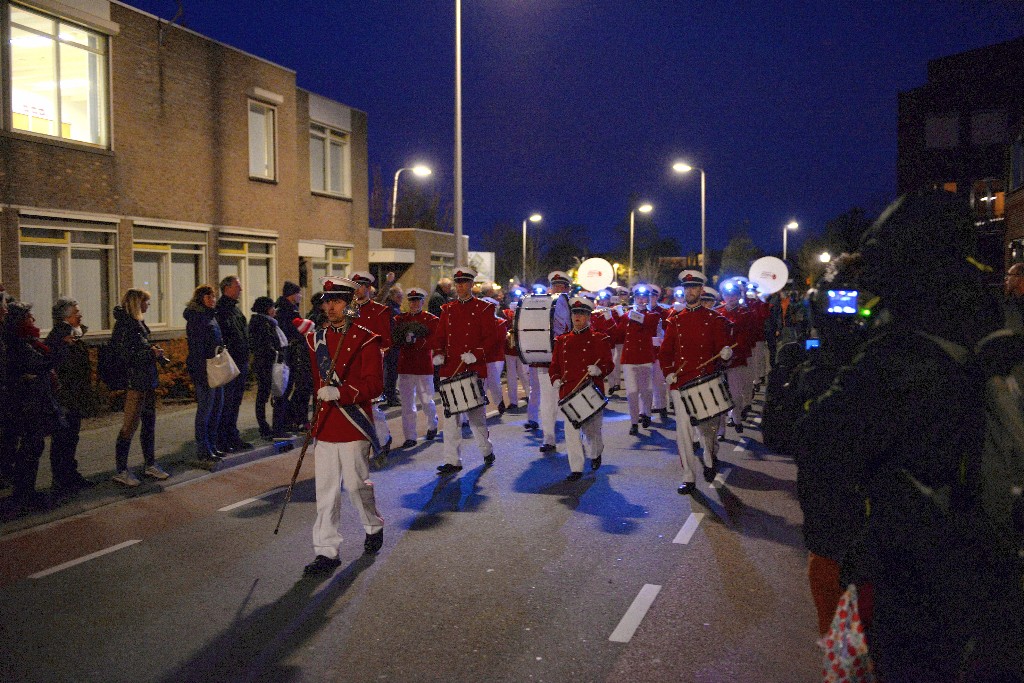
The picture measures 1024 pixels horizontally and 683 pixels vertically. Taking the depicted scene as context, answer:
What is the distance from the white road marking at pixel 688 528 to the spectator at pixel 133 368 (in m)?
5.44

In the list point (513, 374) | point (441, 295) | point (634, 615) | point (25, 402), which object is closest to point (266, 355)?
point (25, 402)

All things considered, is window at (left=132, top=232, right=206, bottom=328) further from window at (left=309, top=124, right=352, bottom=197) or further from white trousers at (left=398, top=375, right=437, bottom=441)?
white trousers at (left=398, top=375, right=437, bottom=441)

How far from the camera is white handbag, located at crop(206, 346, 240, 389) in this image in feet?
33.1

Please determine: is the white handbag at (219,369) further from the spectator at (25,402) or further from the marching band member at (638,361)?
the marching band member at (638,361)

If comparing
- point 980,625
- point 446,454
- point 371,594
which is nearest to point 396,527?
point 371,594

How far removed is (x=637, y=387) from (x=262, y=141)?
40.6 ft

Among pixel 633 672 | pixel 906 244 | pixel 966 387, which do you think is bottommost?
pixel 633 672

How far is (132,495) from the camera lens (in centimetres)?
895

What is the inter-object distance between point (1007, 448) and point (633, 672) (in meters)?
2.64

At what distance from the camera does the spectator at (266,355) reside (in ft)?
39.2

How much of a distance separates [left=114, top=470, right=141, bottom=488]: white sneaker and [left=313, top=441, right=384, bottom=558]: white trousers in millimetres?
3394

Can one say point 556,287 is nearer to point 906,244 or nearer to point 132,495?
point 132,495

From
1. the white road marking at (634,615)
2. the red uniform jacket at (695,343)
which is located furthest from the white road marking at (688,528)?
the red uniform jacket at (695,343)

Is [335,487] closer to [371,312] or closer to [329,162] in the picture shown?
[371,312]
